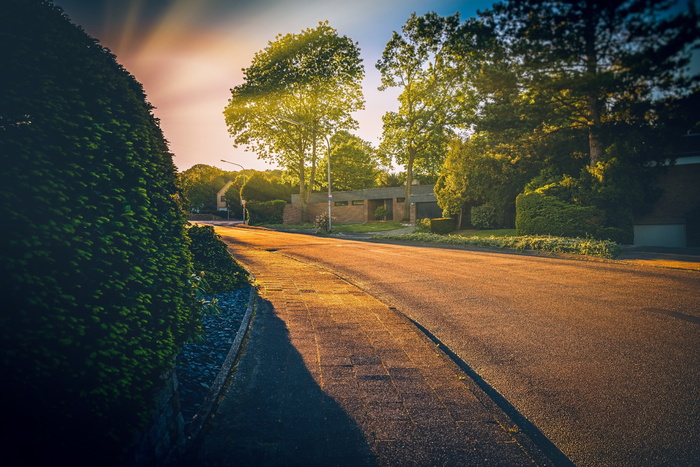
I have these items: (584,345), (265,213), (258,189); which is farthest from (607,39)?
(258,189)

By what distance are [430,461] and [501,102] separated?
24.8 metres

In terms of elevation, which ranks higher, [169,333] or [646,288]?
[169,333]

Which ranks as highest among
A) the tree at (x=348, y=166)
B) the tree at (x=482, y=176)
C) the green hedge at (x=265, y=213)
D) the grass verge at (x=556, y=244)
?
the tree at (x=348, y=166)

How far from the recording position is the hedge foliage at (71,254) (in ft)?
5.31

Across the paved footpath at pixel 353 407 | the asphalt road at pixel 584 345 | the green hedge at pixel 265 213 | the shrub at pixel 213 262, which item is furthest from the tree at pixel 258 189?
the paved footpath at pixel 353 407

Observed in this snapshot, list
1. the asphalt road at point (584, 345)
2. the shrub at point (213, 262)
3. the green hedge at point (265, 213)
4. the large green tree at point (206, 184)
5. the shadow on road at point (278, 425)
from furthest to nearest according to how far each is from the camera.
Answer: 1. the large green tree at point (206, 184)
2. the green hedge at point (265, 213)
3. the shrub at point (213, 262)
4. the asphalt road at point (584, 345)
5. the shadow on road at point (278, 425)

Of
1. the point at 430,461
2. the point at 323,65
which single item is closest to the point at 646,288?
the point at 430,461

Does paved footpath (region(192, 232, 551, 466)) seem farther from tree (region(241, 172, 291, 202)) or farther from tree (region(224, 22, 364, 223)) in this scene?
tree (region(241, 172, 291, 202))

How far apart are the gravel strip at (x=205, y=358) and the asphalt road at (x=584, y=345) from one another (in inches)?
115

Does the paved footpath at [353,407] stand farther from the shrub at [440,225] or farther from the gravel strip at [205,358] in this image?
the shrub at [440,225]

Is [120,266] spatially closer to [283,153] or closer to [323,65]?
[323,65]

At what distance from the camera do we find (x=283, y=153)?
38188 millimetres

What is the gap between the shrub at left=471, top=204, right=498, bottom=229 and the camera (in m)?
26.4

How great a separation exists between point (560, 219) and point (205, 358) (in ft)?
62.7
